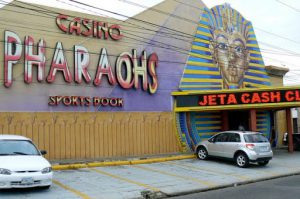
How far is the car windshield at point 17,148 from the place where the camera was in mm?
11109

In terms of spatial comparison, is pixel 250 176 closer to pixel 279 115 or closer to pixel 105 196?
pixel 105 196

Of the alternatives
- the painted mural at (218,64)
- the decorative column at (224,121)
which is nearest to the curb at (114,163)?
the painted mural at (218,64)

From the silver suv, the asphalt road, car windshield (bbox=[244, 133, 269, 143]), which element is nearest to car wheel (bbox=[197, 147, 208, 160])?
the silver suv

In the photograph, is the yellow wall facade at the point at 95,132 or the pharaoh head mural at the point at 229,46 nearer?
the yellow wall facade at the point at 95,132

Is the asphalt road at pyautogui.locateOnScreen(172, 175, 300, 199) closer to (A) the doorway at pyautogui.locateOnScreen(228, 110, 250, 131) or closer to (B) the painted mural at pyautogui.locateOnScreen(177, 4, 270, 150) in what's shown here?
(B) the painted mural at pyautogui.locateOnScreen(177, 4, 270, 150)

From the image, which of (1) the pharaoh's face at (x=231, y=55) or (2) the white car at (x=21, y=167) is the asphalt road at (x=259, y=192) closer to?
(2) the white car at (x=21, y=167)

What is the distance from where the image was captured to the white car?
9712 millimetres

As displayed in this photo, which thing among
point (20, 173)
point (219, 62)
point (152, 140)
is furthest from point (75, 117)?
point (219, 62)

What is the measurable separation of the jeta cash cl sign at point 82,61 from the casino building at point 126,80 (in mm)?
44

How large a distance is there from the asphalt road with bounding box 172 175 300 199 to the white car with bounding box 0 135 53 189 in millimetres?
3981

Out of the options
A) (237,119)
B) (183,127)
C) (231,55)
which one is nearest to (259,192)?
(183,127)

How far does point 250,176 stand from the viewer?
1456 cm

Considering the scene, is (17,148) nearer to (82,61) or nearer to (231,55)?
(82,61)

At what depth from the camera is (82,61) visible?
17.3 m
